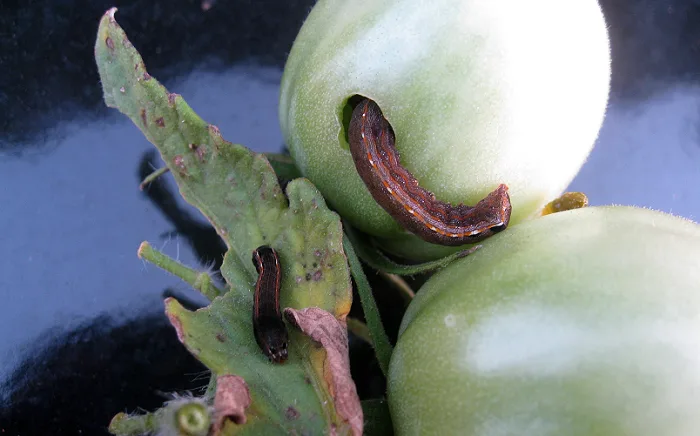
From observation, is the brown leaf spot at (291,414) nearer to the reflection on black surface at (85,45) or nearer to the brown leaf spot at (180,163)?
the brown leaf spot at (180,163)

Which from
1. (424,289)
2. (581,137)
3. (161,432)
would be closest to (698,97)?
(581,137)

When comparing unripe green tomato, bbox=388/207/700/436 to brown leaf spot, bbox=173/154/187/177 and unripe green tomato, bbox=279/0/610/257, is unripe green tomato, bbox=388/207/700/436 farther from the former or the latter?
brown leaf spot, bbox=173/154/187/177

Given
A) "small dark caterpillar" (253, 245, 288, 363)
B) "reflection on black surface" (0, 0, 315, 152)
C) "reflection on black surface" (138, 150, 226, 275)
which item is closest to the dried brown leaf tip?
"small dark caterpillar" (253, 245, 288, 363)

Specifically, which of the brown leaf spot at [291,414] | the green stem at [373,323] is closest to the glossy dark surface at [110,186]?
the green stem at [373,323]

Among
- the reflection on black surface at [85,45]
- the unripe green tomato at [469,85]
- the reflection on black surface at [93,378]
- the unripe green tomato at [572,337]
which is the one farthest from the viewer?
the reflection on black surface at [85,45]

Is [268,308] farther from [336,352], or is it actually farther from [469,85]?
[469,85]
